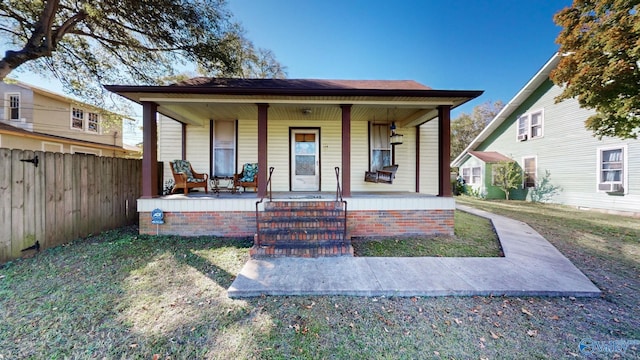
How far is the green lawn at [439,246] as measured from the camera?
434cm

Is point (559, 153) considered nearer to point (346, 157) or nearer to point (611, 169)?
point (611, 169)

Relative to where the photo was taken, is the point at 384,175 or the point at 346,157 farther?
the point at 384,175

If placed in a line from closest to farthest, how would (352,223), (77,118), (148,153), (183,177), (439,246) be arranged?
(439,246)
(148,153)
(352,223)
(183,177)
(77,118)

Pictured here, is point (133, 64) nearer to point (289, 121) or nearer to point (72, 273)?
point (289, 121)

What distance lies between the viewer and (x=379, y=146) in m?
7.71

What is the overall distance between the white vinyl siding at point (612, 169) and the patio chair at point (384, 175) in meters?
9.25

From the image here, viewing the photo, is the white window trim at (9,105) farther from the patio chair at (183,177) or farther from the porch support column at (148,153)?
the porch support column at (148,153)

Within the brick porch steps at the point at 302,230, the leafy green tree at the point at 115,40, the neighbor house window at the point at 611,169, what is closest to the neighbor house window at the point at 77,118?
the leafy green tree at the point at 115,40

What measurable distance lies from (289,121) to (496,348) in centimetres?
684

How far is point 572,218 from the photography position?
7.66 m

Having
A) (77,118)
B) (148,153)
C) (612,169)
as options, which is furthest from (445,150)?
(77,118)

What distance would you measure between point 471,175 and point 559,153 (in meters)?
4.49

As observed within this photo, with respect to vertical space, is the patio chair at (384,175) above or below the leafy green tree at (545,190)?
above

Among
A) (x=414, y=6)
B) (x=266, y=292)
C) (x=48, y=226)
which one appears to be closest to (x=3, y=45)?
(x=48, y=226)
